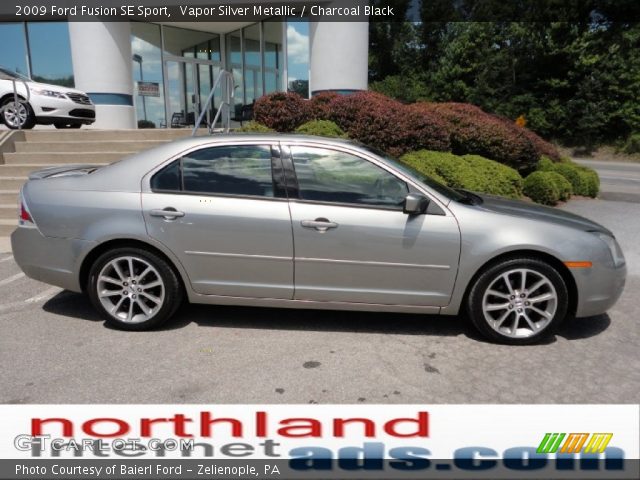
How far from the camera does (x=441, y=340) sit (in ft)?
13.0

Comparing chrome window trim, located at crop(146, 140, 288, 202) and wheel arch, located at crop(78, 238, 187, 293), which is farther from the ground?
chrome window trim, located at crop(146, 140, 288, 202)

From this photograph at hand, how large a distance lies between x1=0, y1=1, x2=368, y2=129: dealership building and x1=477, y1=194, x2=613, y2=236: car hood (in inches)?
410

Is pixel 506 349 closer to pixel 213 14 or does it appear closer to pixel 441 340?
pixel 441 340

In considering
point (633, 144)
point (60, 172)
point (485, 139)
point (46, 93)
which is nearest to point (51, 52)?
point (46, 93)

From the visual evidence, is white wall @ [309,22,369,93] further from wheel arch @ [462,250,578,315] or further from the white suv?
wheel arch @ [462,250,578,315]

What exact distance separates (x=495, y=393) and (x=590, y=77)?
30809 millimetres

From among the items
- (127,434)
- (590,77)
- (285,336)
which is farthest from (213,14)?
(590,77)

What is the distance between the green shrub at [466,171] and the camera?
326 inches

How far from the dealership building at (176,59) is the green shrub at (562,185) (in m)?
6.09

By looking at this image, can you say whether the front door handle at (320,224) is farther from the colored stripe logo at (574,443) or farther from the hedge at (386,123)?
the hedge at (386,123)

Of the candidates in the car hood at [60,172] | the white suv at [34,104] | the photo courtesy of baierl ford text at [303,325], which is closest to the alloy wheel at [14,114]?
the white suv at [34,104]

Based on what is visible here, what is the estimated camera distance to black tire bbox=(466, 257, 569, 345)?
3719 mm
